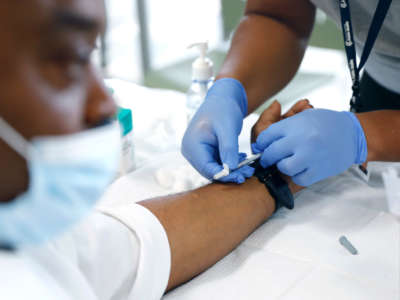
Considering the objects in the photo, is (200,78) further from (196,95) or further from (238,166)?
(238,166)

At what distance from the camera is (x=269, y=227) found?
97 centimetres

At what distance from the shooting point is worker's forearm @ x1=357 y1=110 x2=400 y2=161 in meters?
1.01

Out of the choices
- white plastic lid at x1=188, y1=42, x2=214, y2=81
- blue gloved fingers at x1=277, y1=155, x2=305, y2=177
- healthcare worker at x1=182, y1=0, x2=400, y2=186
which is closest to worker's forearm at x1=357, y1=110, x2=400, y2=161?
healthcare worker at x1=182, y1=0, x2=400, y2=186

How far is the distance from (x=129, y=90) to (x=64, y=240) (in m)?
0.88

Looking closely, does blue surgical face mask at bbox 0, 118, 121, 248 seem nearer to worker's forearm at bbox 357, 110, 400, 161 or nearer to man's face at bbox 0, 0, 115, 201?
man's face at bbox 0, 0, 115, 201

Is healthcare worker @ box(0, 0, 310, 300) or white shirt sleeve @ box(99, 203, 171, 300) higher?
healthcare worker @ box(0, 0, 310, 300)

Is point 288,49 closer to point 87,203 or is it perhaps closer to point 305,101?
point 305,101

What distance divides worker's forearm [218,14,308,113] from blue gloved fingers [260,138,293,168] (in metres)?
0.29

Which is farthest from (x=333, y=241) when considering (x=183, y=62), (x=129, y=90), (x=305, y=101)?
(x=183, y=62)

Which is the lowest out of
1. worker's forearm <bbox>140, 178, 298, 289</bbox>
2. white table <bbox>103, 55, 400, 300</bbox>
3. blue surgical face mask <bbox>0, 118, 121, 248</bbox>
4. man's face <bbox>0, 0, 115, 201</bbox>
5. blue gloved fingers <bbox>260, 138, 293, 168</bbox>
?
white table <bbox>103, 55, 400, 300</bbox>

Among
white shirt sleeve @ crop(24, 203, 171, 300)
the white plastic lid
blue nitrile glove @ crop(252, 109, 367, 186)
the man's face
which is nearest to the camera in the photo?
the man's face

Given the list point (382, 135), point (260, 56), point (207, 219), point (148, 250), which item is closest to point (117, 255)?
point (148, 250)

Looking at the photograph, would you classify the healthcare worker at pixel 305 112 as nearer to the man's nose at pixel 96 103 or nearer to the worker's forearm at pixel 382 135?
the worker's forearm at pixel 382 135

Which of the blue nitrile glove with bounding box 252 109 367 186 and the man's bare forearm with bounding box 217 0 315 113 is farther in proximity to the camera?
the man's bare forearm with bounding box 217 0 315 113
